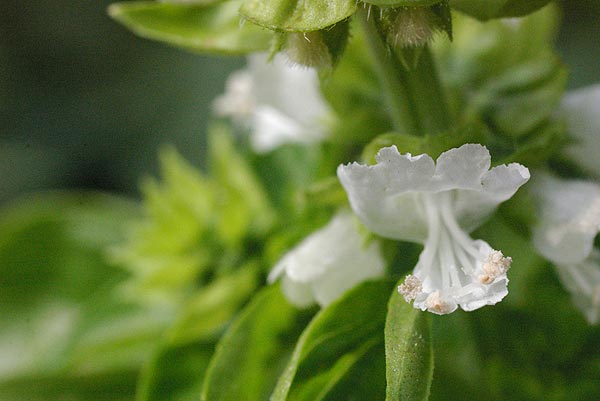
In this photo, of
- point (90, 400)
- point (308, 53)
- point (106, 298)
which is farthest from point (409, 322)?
point (106, 298)

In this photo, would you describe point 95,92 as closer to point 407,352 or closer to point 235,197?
point 235,197

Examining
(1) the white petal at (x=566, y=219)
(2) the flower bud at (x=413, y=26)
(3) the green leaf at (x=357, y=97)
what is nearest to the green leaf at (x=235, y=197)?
(3) the green leaf at (x=357, y=97)

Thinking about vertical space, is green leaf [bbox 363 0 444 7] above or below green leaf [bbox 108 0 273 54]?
below

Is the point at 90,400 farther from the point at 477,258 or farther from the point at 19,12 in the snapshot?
the point at 19,12

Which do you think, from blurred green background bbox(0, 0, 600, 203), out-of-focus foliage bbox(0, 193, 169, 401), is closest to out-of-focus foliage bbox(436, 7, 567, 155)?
out-of-focus foliage bbox(0, 193, 169, 401)

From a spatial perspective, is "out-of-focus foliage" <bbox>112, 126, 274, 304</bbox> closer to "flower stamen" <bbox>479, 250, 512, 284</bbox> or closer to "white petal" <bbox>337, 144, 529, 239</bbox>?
"white petal" <bbox>337, 144, 529, 239</bbox>

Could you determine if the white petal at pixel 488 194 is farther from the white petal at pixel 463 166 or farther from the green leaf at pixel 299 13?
the green leaf at pixel 299 13
